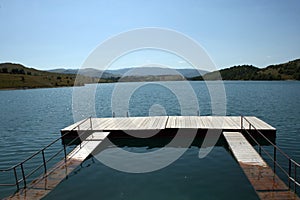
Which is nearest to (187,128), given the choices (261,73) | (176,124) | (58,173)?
(176,124)

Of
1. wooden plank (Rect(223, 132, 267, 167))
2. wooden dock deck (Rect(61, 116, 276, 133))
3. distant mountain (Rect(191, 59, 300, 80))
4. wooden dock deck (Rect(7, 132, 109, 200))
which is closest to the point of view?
wooden dock deck (Rect(7, 132, 109, 200))

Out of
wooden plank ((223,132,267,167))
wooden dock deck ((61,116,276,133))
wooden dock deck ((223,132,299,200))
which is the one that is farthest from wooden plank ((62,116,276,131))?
wooden dock deck ((223,132,299,200))

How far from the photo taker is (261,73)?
137 meters

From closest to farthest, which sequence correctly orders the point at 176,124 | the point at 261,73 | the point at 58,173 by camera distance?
the point at 58,173 → the point at 176,124 → the point at 261,73

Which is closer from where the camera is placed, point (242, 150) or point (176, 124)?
point (242, 150)

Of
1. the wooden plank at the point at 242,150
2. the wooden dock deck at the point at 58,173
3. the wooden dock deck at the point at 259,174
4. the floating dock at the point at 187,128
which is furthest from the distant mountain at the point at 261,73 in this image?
the wooden dock deck at the point at 58,173

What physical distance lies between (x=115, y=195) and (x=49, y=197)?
194 centimetres

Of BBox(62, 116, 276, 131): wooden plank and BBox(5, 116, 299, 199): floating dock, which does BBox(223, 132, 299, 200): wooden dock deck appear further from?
BBox(62, 116, 276, 131): wooden plank

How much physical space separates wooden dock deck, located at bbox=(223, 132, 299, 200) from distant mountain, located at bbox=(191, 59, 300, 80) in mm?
123261

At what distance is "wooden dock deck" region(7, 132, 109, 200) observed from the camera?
7161 mm

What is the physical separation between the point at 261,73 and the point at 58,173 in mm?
145931

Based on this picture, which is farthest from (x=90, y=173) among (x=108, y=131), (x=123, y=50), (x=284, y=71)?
(x=284, y=71)

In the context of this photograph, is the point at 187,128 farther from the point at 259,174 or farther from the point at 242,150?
the point at 259,174

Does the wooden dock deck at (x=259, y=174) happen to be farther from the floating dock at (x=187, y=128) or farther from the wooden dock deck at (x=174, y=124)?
the wooden dock deck at (x=174, y=124)
